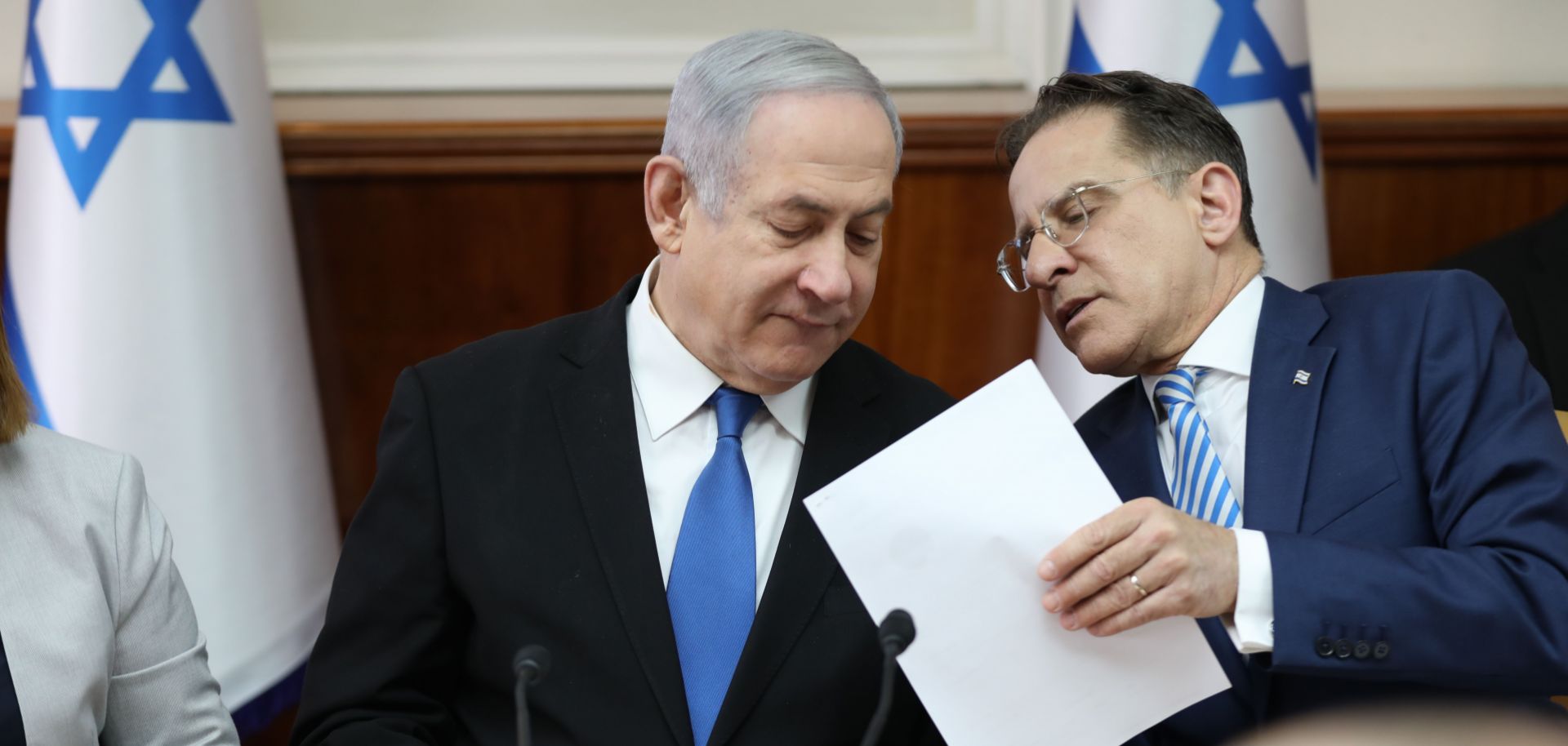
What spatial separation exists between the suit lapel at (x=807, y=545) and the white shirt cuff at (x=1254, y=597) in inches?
18.5

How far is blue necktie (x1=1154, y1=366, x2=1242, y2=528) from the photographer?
180 cm

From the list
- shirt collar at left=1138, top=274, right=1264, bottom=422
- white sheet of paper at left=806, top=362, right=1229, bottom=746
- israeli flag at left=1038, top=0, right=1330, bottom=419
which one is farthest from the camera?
israeli flag at left=1038, top=0, right=1330, bottom=419

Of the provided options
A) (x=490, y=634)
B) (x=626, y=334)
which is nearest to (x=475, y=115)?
(x=626, y=334)

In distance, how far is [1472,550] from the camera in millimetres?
1618

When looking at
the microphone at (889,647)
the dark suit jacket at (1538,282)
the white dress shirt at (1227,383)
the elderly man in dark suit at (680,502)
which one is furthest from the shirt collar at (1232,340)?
the dark suit jacket at (1538,282)

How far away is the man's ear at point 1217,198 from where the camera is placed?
1926mm

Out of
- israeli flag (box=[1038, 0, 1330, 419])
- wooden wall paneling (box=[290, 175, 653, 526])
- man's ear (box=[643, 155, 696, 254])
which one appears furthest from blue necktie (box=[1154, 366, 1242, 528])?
wooden wall paneling (box=[290, 175, 653, 526])

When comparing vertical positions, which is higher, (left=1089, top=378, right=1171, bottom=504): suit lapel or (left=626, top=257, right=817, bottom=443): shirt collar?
(left=626, top=257, right=817, bottom=443): shirt collar

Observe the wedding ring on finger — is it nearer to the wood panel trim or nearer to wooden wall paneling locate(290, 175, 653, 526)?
the wood panel trim

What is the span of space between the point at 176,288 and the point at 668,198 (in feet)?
3.79

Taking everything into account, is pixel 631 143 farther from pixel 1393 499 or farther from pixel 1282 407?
pixel 1393 499

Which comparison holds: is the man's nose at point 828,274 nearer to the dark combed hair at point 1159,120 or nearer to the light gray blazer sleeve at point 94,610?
the dark combed hair at point 1159,120

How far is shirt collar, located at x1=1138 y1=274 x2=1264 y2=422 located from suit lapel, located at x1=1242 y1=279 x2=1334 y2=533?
0.02 meters

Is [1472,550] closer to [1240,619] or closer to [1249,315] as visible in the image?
[1240,619]
